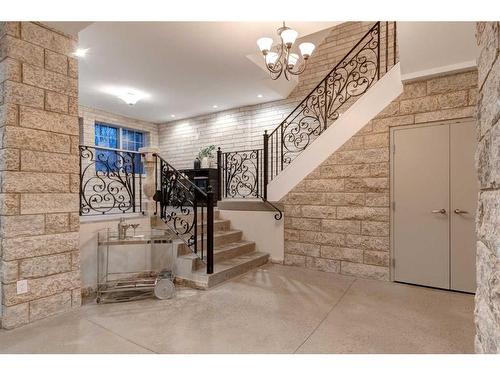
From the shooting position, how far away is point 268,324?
2.37 meters

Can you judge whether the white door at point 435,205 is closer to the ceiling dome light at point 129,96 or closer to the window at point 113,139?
the ceiling dome light at point 129,96

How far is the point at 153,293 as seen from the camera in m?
3.04

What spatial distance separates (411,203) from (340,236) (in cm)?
101

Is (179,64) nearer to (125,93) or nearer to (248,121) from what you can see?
(125,93)

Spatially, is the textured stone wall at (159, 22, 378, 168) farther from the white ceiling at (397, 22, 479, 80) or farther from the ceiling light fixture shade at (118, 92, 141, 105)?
the ceiling light fixture shade at (118, 92, 141, 105)

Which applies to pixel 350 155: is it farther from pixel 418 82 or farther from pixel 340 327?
pixel 340 327

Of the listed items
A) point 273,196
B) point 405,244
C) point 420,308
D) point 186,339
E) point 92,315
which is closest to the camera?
point 186,339

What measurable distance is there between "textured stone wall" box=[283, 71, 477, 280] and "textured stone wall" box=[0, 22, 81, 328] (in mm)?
3031

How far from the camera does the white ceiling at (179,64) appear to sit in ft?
11.0

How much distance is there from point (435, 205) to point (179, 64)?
418 centimetres

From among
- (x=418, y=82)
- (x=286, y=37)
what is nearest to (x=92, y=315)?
(x=286, y=37)

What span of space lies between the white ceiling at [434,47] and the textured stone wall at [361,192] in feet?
0.53

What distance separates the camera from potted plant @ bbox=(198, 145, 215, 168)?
21.6 ft

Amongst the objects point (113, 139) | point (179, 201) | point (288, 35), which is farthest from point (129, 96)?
point (288, 35)
